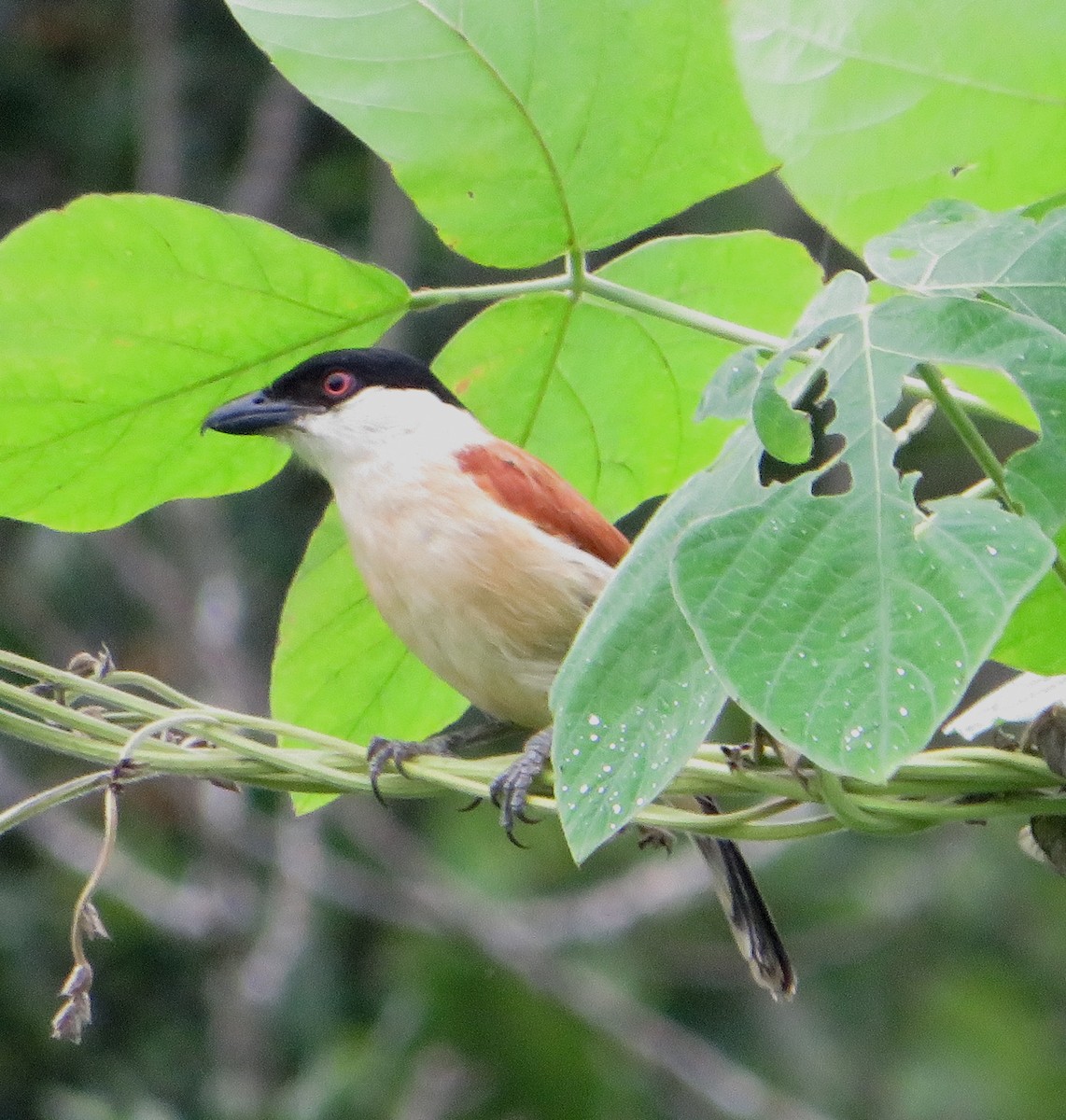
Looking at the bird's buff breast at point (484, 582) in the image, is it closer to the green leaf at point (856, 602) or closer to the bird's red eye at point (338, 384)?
the bird's red eye at point (338, 384)

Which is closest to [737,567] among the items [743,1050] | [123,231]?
[123,231]

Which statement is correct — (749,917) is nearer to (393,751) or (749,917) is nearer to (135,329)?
(393,751)

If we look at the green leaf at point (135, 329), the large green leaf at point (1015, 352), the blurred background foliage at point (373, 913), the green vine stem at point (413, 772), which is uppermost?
the large green leaf at point (1015, 352)

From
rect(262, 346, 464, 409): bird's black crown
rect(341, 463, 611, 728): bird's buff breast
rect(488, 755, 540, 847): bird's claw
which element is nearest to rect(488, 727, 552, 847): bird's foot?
→ rect(488, 755, 540, 847): bird's claw

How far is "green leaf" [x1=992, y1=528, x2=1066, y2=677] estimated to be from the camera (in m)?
1.50

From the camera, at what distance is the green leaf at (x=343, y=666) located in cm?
195

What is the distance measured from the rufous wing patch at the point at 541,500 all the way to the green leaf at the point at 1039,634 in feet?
3.01

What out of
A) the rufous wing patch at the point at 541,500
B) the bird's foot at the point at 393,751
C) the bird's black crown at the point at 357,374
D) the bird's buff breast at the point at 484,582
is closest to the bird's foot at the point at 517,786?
the bird's foot at the point at 393,751

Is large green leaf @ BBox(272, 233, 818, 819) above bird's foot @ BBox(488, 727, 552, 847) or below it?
above

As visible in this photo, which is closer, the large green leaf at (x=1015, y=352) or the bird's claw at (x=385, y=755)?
the large green leaf at (x=1015, y=352)

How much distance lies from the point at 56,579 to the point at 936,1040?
4.89 meters

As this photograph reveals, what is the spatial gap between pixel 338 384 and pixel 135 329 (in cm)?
101

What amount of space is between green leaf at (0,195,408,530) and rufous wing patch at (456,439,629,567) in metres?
0.60

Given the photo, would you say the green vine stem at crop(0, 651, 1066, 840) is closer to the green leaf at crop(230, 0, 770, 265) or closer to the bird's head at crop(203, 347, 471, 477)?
the green leaf at crop(230, 0, 770, 265)
